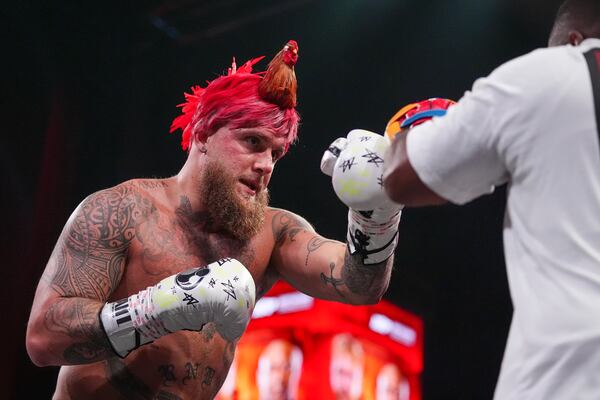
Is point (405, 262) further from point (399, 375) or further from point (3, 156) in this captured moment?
point (3, 156)

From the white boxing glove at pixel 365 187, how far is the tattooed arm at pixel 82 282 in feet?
1.98

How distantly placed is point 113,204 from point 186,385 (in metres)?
0.52

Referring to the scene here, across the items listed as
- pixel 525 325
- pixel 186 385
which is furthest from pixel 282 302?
pixel 525 325

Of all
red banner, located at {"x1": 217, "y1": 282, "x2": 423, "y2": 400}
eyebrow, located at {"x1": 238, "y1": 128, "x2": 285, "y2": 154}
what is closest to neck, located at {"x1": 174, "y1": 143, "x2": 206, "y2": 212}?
eyebrow, located at {"x1": 238, "y1": 128, "x2": 285, "y2": 154}

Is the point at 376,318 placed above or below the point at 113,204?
below

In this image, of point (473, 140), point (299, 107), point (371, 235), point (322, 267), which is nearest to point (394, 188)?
point (473, 140)

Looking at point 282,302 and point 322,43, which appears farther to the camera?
point 322,43

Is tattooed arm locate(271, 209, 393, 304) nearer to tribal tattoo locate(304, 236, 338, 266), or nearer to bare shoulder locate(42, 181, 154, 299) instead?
tribal tattoo locate(304, 236, 338, 266)

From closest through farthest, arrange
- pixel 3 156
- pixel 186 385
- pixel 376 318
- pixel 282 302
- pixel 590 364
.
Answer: pixel 590 364 < pixel 186 385 < pixel 3 156 < pixel 282 302 < pixel 376 318

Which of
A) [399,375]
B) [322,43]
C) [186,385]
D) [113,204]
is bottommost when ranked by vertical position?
[399,375]

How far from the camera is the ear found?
138 cm

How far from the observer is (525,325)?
4.01 feet

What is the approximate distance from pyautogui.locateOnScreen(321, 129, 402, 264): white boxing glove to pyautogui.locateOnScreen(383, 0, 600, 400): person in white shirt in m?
0.49

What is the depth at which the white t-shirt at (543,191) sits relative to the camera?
118 cm
